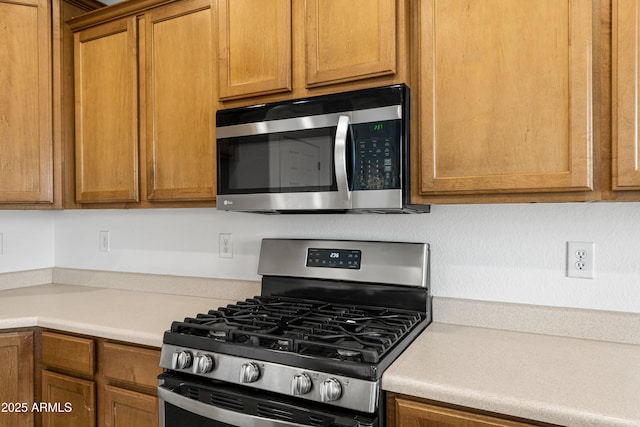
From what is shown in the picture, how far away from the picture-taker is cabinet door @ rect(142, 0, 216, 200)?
1.75m

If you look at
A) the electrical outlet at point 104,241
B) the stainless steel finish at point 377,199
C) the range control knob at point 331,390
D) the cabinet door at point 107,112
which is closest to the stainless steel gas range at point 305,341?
the range control knob at point 331,390

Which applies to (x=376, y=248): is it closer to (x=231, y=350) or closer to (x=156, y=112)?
(x=231, y=350)

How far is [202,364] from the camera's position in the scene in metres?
1.31

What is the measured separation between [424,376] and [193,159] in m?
1.20

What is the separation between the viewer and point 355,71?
1446 millimetres

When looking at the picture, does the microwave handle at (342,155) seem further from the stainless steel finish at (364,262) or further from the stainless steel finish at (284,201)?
the stainless steel finish at (364,262)

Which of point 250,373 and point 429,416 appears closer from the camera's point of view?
point 429,416

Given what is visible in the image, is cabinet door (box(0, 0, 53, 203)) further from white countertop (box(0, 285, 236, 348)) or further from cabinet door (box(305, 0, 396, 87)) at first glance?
cabinet door (box(305, 0, 396, 87))

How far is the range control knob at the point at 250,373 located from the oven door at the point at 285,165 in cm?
Result: 54

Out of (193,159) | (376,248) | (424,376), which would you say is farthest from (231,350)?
(193,159)

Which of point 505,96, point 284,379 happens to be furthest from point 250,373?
point 505,96

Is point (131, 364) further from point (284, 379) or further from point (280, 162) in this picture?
point (280, 162)

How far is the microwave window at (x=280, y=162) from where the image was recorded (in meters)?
1.49

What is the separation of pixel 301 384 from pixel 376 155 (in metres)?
0.72
